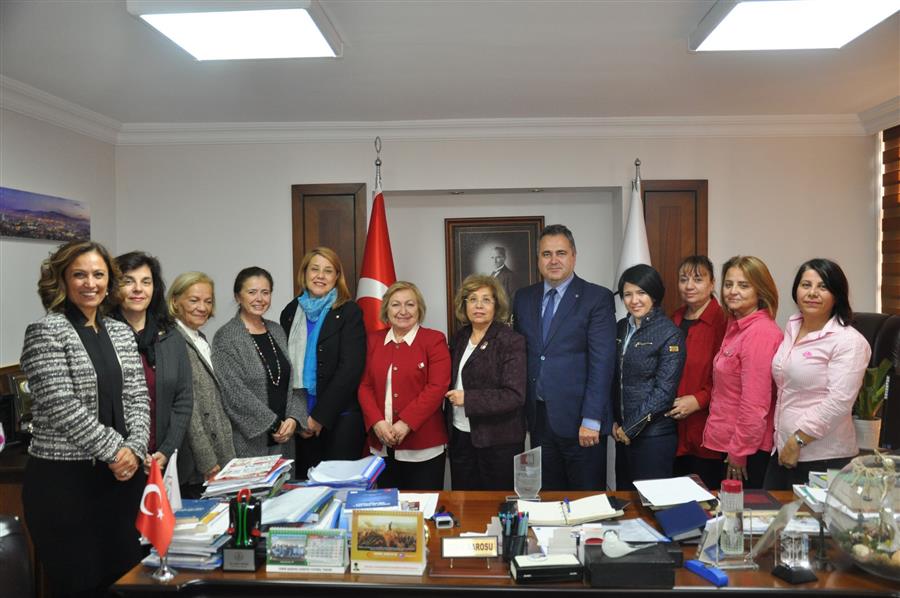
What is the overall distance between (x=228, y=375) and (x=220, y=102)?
5.95ft

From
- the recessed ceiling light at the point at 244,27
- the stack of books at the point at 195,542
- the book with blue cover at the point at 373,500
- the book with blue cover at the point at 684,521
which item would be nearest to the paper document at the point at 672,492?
the book with blue cover at the point at 684,521

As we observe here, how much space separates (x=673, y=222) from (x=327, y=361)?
2615 millimetres

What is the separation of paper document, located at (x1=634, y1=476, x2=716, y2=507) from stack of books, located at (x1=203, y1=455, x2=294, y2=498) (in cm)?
118

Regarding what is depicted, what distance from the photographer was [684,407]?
116 inches

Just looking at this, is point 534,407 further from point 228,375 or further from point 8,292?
point 8,292

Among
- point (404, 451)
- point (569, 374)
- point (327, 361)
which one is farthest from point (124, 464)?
point (569, 374)

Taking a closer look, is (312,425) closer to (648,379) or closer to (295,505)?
(295,505)

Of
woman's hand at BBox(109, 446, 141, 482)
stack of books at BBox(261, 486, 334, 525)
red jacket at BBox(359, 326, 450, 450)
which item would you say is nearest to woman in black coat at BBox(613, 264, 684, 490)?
red jacket at BBox(359, 326, 450, 450)

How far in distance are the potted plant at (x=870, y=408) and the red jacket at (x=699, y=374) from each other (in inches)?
23.0

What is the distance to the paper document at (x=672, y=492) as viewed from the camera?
206cm

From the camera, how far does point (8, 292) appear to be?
139 inches

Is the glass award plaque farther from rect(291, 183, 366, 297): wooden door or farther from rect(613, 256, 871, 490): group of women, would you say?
rect(291, 183, 366, 297): wooden door

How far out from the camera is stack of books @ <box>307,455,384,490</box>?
84.6 inches

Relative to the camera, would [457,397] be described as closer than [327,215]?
Yes
